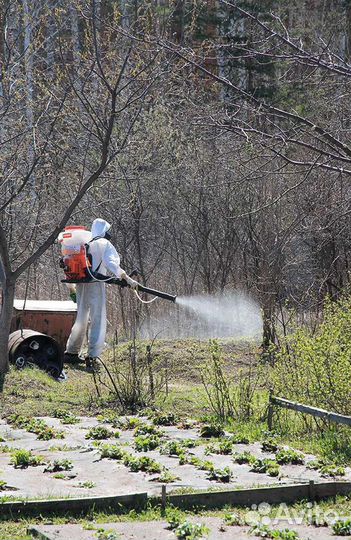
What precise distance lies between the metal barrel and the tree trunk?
665mm

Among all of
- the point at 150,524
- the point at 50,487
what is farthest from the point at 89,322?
the point at 150,524

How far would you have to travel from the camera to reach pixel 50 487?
7.28 m

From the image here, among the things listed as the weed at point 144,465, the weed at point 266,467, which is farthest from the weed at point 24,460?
the weed at point 266,467

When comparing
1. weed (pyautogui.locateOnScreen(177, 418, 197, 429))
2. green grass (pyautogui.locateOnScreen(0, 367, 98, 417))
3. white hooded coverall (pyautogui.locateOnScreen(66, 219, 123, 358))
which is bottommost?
weed (pyautogui.locateOnScreen(177, 418, 197, 429))

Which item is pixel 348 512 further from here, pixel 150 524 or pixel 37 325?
pixel 37 325

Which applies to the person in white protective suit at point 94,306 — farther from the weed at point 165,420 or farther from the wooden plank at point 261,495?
the wooden plank at point 261,495

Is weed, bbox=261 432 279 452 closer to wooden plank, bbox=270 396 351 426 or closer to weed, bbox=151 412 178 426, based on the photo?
wooden plank, bbox=270 396 351 426

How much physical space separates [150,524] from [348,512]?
137cm

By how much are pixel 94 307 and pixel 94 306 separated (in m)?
0.01

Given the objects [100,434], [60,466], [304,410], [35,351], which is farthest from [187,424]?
[35,351]

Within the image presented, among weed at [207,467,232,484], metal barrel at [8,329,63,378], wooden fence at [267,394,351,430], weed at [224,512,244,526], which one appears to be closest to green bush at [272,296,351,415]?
wooden fence at [267,394,351,430]

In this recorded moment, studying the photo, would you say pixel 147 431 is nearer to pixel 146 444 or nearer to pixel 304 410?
pixel 146 444

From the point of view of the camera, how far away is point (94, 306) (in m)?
14.8

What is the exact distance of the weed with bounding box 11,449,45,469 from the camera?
8.03 m
